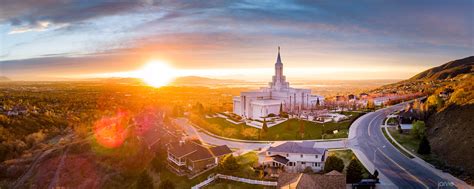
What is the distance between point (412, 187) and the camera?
27969 mm

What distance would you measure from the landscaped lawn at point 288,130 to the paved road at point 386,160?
2.30m

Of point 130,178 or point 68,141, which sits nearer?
point 130,178

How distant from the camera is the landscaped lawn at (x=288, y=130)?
46656mm

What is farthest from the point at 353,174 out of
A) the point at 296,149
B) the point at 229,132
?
the point at 229,132

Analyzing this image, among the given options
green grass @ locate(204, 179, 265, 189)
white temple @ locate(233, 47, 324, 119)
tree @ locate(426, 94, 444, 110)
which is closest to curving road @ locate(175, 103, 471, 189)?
tree @ locate(426, 94, 444, 110)

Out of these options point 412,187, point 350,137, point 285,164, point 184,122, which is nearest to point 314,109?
point 350,137

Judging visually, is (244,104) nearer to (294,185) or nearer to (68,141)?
(68,141)

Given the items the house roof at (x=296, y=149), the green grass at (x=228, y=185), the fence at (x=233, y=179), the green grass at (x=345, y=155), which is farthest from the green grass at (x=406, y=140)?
the green grass at (x=228, y=185)

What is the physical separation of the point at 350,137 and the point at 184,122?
32.7 m

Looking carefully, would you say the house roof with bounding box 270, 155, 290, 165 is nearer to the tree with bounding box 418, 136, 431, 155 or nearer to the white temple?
the tree with bounding box 418, 136, 431, 155

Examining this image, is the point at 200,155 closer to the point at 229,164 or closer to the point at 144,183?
the point at 229,164

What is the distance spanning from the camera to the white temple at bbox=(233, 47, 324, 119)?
202 ft

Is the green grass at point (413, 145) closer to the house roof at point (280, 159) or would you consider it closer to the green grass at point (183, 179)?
the house roof at point (280, 159)

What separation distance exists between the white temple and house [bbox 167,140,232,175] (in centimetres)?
2286
